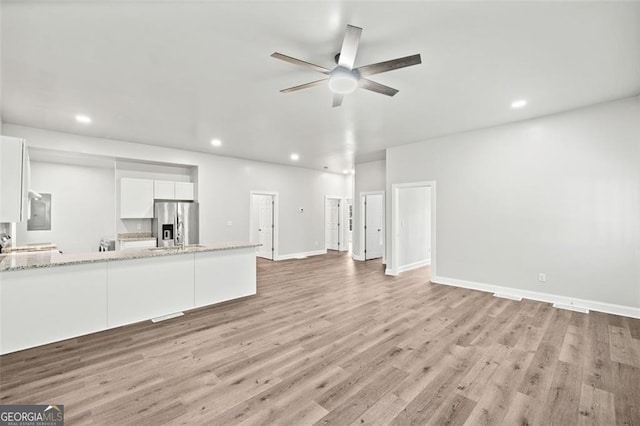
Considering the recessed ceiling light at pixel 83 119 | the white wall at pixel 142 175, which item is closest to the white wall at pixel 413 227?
the white wall at pixel 142 175

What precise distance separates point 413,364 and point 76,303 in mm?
3759

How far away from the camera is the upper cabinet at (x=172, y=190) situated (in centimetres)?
609

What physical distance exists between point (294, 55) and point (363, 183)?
579 cm

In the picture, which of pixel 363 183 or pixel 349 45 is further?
pixel 363 183

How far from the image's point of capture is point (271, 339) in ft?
10.1

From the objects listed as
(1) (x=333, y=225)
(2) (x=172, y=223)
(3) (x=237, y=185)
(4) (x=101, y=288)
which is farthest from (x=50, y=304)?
(1) (x=333, y=225)

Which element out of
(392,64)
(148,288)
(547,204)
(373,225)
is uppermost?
(392,64)

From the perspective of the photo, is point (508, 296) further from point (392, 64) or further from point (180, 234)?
point (180, 234)

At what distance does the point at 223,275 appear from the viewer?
4359mm

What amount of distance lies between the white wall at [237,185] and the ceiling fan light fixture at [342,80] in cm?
506

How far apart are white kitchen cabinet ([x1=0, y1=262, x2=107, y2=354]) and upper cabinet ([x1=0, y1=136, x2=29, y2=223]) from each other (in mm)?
639

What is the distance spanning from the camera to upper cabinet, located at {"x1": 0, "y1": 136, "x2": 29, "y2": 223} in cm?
282

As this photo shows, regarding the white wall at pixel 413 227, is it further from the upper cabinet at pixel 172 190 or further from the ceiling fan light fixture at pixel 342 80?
the upper cabinet at pixel 172 190

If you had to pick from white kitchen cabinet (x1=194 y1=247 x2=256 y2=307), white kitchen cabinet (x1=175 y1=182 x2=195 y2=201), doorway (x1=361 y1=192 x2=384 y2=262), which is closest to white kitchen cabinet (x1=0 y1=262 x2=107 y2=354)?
white kitchen cabinet (x1=194 y1=247 x2=256 y2=307)
